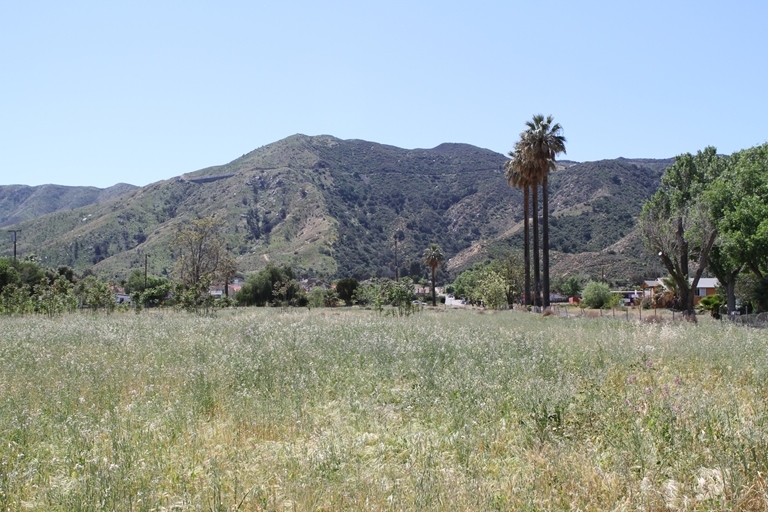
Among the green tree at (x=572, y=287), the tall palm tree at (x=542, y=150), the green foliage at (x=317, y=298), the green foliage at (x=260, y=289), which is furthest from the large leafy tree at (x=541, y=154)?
the green tree at (x=572, y=287)

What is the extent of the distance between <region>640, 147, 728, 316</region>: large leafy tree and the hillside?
206ft

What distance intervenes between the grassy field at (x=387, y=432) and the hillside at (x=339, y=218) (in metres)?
95.9

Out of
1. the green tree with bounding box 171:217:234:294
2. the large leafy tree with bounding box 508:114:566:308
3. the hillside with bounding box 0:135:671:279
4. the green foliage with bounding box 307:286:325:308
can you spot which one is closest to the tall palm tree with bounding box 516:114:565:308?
the large leafy tree with bounding box 508:114:566:308

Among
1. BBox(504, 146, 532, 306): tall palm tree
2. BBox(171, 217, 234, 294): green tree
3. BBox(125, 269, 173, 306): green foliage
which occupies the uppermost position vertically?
BBox(504, 146, 532, 306): tall palm tree

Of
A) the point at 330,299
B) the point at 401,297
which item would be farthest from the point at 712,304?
the point at 330,299

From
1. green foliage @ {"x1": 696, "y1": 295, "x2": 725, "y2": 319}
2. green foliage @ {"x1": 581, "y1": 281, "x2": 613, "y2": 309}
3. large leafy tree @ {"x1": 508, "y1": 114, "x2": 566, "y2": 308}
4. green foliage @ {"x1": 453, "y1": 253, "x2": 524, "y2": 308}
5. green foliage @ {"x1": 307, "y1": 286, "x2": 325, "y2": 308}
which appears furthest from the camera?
green foliage @ {"x1": 581, "y1": 281, "x2": 613, "y2": 309}

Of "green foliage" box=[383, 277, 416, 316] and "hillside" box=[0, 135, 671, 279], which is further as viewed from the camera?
"hillside" box=[0, 135, 671, 279]

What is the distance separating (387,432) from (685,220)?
3642 cm

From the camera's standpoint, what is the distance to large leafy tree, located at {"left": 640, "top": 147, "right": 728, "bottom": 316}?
28688mm

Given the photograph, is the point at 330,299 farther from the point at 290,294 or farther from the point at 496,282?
the point at 496,282

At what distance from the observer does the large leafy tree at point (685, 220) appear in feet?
94.1

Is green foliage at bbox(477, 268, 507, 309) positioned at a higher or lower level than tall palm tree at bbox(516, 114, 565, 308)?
lower

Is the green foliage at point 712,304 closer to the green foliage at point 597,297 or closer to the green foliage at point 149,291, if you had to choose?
the green foliage at point 597,297

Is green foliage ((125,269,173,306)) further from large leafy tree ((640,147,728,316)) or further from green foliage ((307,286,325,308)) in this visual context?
large leafy tree ((640,147,728,316))
